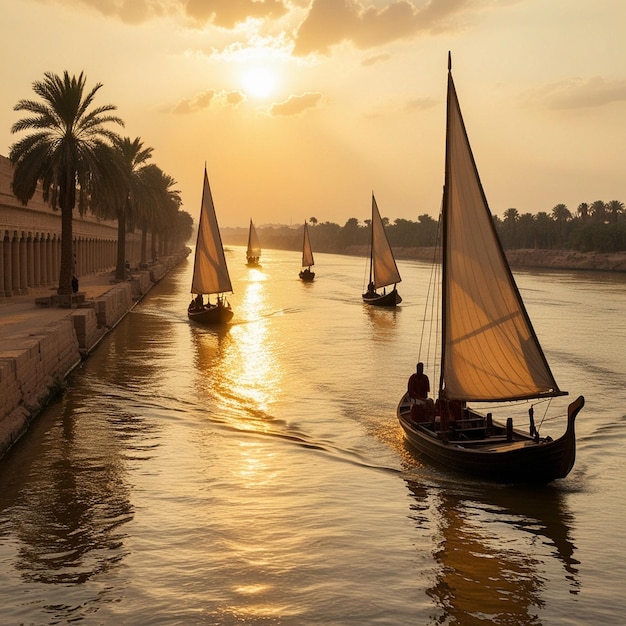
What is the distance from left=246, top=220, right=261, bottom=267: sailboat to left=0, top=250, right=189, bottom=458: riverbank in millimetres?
88799

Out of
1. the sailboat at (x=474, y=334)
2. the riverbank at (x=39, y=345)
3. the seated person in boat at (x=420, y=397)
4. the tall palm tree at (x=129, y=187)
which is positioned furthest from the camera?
the tall palm tree at (x=129, y=187)

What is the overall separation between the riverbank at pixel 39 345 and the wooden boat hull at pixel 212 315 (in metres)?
4.17

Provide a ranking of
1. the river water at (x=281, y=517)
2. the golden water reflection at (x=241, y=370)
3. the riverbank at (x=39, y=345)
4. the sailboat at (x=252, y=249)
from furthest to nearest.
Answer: the sailboat at (x=252, y=249), the golden water reflection at (x=241, y=370), the riverbank at (x=39, y=345), the river water at (x=281, y=517)

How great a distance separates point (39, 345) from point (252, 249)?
12576 cm

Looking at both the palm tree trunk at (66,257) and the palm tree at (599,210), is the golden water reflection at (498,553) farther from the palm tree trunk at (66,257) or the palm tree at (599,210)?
the palm tree at (599,210)

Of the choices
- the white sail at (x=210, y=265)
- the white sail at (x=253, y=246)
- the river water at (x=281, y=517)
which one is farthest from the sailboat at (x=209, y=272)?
the white sail at (x=253, y=246)

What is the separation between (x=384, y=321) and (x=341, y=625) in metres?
41.6

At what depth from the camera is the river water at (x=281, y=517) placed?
37.1 feet

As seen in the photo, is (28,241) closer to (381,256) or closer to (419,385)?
(381,256)

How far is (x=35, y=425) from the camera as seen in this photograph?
69.5 feet

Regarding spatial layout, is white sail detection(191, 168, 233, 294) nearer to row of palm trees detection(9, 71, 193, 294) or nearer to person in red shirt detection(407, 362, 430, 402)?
row of palm trees detection(9, 71, 193, 294)

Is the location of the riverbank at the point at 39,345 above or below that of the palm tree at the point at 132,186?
below

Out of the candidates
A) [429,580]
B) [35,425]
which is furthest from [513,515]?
[35,425]

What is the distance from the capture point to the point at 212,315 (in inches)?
1793
